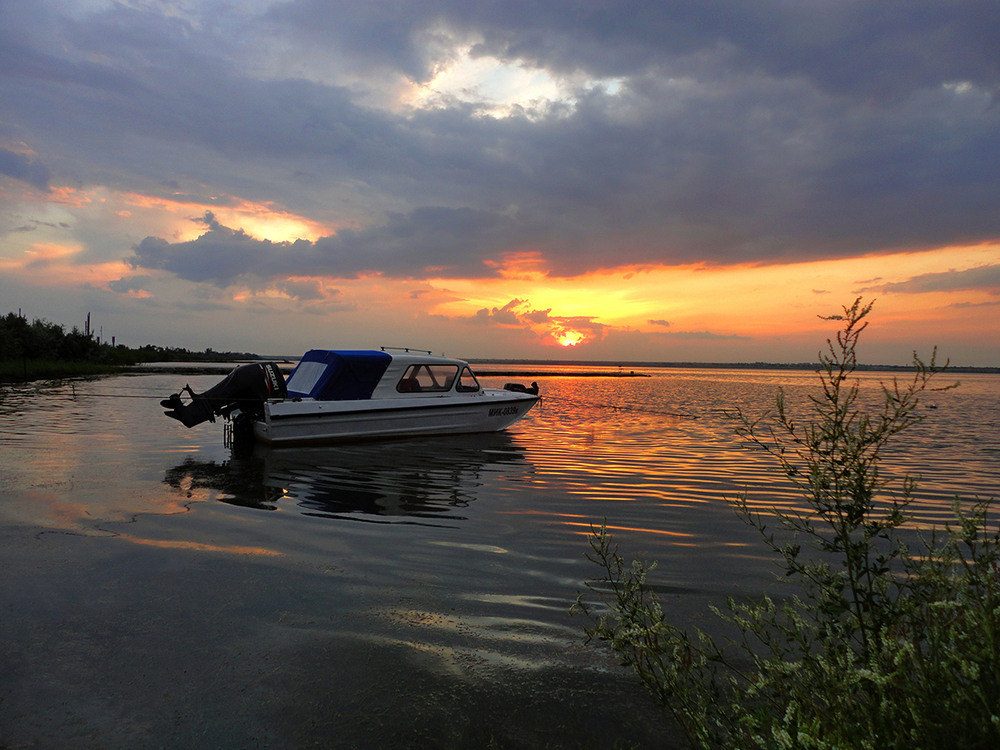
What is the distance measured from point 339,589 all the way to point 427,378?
1135cm

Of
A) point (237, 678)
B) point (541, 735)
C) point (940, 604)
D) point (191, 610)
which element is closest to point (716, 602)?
point (541, 735)

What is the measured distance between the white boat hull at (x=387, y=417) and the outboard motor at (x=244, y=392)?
64 centimetres

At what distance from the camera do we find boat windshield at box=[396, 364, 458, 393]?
1580cm

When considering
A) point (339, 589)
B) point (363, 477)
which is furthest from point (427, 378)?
point (339, 589)

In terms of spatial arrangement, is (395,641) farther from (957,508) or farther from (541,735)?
(957,508)

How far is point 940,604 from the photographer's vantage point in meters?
2.01

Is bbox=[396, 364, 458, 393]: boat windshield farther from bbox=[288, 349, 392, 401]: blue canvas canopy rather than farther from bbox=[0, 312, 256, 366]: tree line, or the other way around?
bbox=[0, 312, 256, 366]: tree line

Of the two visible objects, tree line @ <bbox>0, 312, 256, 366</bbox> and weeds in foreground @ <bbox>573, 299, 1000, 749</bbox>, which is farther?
tree line @ <bbox>0, 312, 256, 366</bbox>

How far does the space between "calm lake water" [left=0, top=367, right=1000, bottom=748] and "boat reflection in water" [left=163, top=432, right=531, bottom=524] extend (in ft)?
0.26

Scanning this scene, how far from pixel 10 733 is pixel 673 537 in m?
6.23

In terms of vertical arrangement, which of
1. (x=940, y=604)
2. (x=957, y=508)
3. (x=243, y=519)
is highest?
(x=957, y=508)

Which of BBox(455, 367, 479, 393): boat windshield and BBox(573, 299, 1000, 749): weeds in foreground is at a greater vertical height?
BBox(455, 367, 479, 393): boat windshield

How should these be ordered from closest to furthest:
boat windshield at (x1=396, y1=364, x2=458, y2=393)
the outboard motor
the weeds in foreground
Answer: the weeds in foreground < the outboard motor < boat windshield at (x1=396, y1=364, x2=458, y2=393)

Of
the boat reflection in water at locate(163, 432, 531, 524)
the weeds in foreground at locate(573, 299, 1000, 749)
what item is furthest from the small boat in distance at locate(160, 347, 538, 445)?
the weeds in foreground at locate(573, 299, 1000, 749)
